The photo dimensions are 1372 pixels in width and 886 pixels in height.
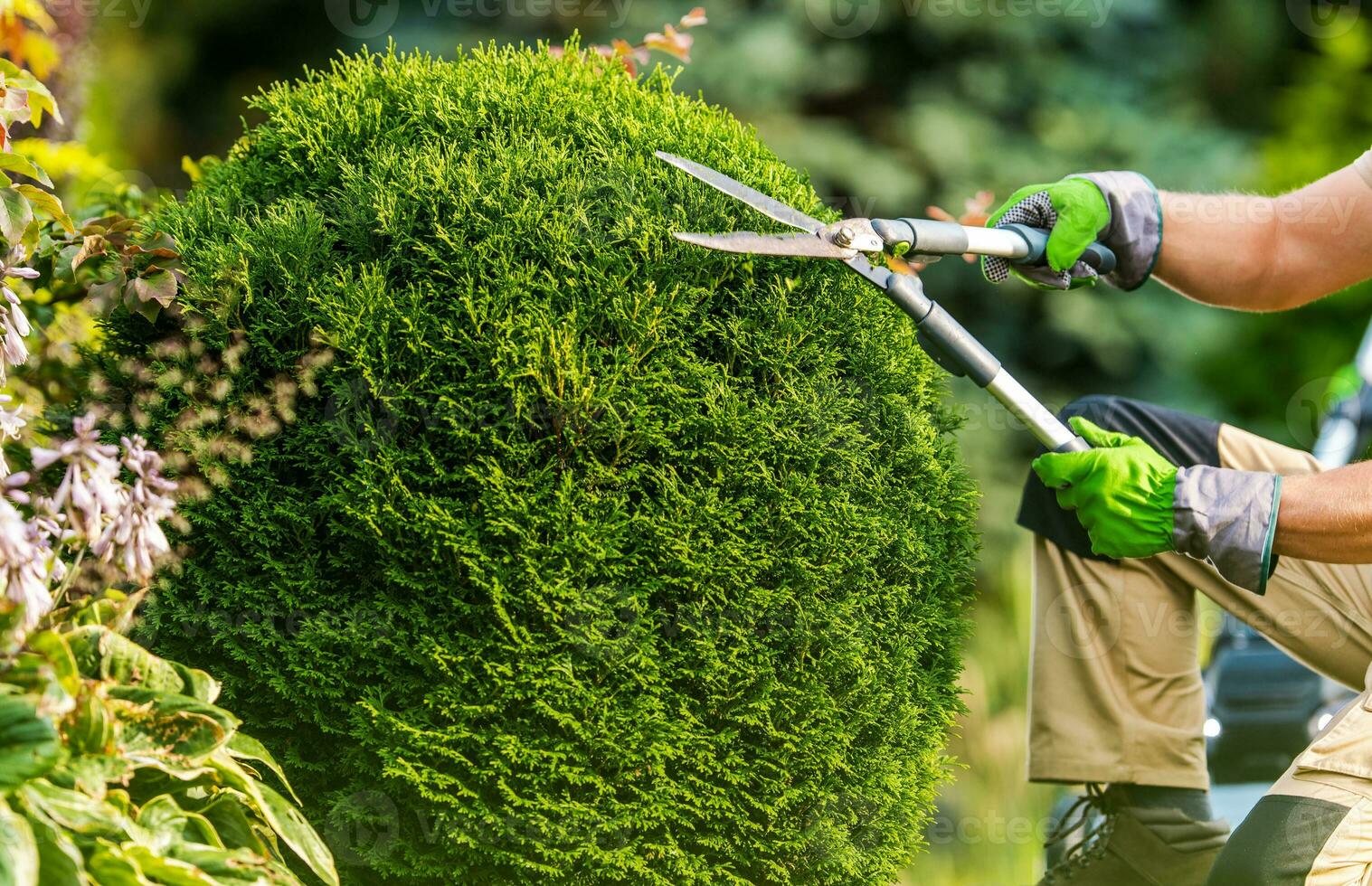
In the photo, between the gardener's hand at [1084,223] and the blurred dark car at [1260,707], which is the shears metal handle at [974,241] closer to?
the gardener's hand at [1084,223]

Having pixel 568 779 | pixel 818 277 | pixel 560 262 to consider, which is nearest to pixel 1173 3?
pixel 818 277

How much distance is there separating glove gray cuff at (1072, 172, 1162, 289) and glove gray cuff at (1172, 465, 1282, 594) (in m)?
0.76

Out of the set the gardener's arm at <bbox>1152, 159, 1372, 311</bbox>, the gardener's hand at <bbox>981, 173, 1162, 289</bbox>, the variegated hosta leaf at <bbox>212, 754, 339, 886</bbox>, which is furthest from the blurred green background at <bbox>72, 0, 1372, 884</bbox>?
the variegated hosta leaf at <bbox>212, 754, 339, 886</bbox>

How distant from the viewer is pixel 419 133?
2170 millimetres

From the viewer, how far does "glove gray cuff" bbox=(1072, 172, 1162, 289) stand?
2.76m

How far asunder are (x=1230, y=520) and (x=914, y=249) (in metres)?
0.79

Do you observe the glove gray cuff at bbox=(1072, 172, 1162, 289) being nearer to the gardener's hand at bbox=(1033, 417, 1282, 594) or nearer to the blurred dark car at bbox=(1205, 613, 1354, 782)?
the gardener's hand at bbox=(1033, 417, 1282, 594)

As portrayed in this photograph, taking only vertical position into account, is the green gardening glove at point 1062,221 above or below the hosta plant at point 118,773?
above

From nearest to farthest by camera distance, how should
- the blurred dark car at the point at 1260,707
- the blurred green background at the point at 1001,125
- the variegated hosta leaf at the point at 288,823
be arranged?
the variegated hosta leaf at the point at 288,823
the blurred dark car at the point at 1260,707
the blurred green background at the point at 1001,125

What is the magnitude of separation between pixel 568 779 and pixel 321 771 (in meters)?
0.47

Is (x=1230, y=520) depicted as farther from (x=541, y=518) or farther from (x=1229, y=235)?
(x=541, y=518)

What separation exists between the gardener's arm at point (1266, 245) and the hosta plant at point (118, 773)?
7.89 ft

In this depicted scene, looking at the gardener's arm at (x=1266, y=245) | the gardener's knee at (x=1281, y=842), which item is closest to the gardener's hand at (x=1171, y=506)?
the gardener's knee at (x=1281, y=842)

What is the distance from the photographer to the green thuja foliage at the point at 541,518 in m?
1.91
